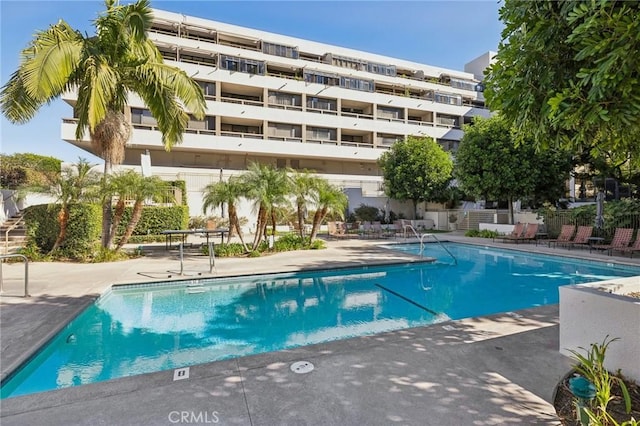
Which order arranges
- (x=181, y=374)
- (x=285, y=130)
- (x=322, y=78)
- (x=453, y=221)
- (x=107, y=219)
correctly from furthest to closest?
(x=322, y=78) < (x=285, y=130) < (x=453, y=221) < (x=107, y=219) < (x=181, y=374)

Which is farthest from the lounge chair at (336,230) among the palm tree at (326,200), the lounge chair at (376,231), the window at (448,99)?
the window at (448,99)

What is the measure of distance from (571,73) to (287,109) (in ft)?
96.3

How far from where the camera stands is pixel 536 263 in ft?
41.3

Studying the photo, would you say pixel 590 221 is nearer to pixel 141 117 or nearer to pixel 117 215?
pixel 117 215

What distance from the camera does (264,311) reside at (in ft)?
25.0

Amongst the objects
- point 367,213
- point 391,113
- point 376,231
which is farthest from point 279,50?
point 376,231

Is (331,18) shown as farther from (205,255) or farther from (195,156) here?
(195,156)

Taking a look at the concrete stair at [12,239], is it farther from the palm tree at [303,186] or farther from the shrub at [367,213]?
the shrub at [367,213]

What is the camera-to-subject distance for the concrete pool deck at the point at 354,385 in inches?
115

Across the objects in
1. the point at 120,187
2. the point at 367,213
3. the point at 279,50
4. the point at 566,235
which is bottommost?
the point at 566,235

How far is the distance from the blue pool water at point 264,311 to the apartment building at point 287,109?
14676 millimetres

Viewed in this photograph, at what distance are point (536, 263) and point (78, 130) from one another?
17.1 meters

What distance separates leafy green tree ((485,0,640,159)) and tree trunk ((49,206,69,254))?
1358cm

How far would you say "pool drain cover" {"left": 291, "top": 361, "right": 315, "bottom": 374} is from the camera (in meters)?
3.73
